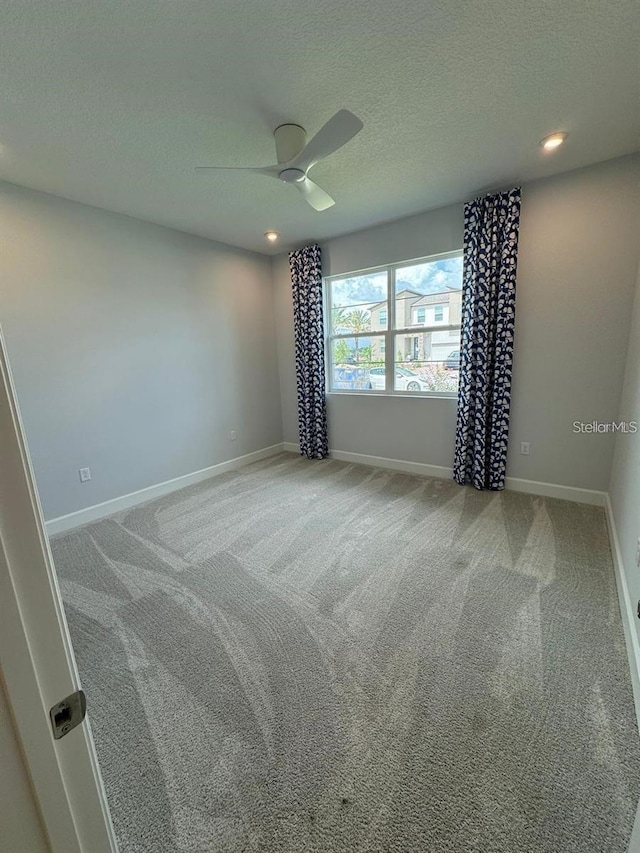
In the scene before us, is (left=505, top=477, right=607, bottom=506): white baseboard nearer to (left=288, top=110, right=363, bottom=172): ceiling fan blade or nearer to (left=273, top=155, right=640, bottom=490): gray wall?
(left=273, top=155, right=640, bottom=490): gray wall

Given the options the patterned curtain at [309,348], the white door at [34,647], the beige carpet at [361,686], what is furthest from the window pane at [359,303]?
the white door at [34,647]

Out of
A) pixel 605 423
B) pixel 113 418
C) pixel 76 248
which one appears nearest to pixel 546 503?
pixel 605 423

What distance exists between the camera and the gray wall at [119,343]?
256cm

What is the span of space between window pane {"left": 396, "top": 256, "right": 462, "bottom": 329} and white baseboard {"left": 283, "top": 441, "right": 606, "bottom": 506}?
151cm

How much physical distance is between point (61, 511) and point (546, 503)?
409 centimetres

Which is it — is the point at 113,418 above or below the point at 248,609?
above

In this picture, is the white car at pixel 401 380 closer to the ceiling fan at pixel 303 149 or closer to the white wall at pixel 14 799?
the ceiling fan at pixel 303 149

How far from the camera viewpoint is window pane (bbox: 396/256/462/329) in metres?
3.28

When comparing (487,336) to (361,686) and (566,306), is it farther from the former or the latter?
(361,686)

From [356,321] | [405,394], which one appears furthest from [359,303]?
[405,394]

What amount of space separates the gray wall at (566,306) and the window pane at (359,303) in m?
0.36

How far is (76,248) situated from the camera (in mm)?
2744

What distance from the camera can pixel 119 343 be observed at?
10.0 ft

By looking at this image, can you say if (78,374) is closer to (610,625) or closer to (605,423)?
(610,625)
